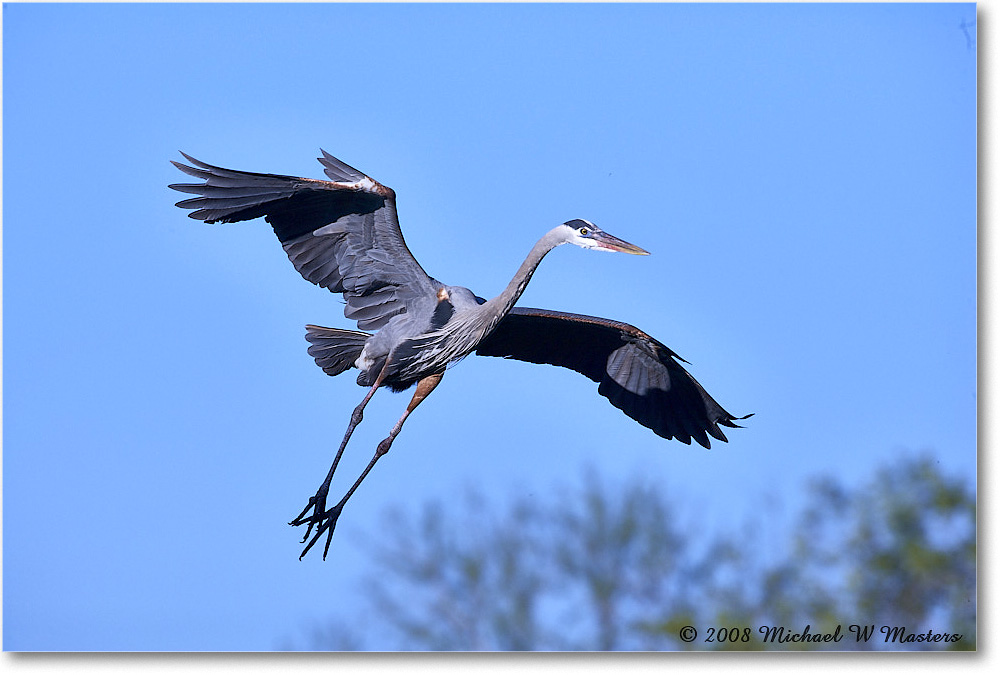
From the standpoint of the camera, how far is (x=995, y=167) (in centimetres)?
769

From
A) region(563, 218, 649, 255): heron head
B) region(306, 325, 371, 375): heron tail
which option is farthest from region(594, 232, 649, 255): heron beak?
region(306, 325, 371, 375): heron tail

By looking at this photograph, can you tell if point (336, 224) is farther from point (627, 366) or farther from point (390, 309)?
point (627, 366)

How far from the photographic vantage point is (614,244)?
7.05m

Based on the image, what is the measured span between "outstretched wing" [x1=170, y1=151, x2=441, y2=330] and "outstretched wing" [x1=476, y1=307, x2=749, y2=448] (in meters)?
0.92

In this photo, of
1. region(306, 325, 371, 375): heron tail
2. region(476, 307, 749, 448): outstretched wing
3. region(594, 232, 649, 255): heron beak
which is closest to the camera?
region(594, 232, 649, 255): heron beak

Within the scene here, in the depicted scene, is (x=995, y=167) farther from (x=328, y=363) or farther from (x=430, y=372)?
(x=328, y=363)

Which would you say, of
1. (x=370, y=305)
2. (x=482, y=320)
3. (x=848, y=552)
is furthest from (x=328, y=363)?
(x=848, y=552)

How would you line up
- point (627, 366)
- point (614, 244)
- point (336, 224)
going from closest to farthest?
point (614, 244) → point (336, 224) → point (627, 366)

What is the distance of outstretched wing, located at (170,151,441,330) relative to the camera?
23.6 ft

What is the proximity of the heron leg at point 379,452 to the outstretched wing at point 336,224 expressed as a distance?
1.70 ft

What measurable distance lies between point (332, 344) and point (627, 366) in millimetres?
1873

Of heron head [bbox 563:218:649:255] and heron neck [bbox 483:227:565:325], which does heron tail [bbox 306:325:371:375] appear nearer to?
heron neck [bbox 483:227:565:325]

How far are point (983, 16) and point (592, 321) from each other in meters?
2.75

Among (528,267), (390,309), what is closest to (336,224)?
(390,309)
